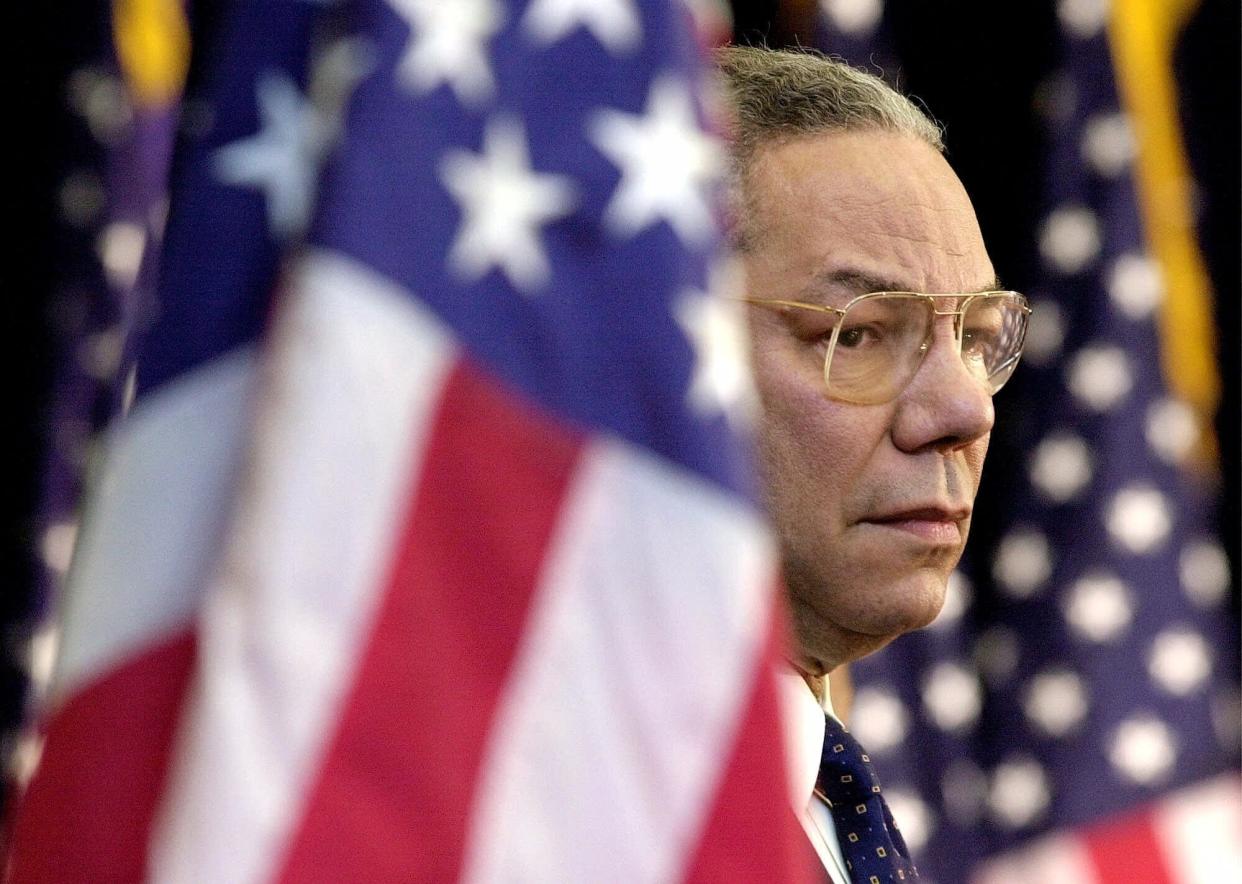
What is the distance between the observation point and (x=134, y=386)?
0.79 metres

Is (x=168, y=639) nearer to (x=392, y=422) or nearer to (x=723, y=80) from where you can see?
(x=392, y=422)

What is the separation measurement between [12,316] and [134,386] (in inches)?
66.7

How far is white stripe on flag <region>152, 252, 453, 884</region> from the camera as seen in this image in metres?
0.70

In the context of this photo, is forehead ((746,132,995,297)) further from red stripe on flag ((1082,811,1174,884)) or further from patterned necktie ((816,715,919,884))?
red stripe on flag ((1082,811,1174,884))

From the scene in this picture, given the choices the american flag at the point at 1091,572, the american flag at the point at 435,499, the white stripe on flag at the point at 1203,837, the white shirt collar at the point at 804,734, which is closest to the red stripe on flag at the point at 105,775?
the american flag at the point at 435,499

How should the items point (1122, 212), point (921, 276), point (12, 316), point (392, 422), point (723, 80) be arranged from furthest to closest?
1. point (1122, 212)
2. point (12, 316)
3. point (723, 80)
4. point (921, 276)
5. point (392, 422)

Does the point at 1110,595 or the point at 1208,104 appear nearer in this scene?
the point at 1110,595

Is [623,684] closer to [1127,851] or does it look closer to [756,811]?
[756,811]

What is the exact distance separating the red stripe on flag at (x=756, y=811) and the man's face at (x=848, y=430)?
58 centimetres

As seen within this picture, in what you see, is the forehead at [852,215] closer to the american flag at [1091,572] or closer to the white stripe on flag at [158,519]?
the white stripe on flag at [158,519]

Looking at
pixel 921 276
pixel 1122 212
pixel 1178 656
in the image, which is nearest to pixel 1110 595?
pixel 1178 656

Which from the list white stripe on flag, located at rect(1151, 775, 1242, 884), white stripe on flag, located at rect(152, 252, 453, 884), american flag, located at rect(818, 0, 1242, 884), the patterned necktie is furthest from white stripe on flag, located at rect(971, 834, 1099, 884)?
white stripe on flag, located at rect(152, 252, 453, 884)

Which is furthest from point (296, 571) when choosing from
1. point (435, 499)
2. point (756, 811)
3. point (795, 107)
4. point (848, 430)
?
point (795, 107)

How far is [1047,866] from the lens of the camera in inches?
107
